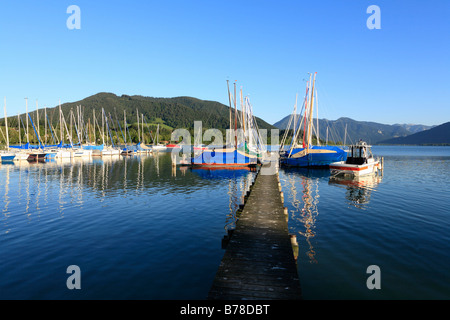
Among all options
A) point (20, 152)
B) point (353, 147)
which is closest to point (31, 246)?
point (353, 147)

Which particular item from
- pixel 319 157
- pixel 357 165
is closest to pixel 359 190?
pixel 357 165

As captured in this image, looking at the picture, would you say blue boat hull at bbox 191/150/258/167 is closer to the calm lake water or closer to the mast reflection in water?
the mast reflection in water

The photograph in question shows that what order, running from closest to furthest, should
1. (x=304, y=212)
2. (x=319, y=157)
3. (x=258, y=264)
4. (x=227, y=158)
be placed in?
1. (x=258, y=264)
2. (x=304, y=212)
3. (x=227, y=158)
4. (x=319, y=157)

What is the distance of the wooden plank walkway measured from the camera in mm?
7750

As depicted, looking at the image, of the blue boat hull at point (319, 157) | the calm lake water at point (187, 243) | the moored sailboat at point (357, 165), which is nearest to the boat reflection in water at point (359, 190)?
the calm lake water at point (187, 243)

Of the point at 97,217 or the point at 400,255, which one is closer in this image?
the point at 400,255

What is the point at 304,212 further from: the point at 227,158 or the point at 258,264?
the point at 227,158

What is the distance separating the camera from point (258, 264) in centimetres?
946

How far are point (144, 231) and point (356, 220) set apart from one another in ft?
49.1

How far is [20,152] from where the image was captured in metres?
71.0

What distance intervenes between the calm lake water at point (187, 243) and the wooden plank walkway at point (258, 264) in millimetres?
1445

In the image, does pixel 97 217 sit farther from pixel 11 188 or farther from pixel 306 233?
pixel 11 188

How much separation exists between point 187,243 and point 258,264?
601 cm
